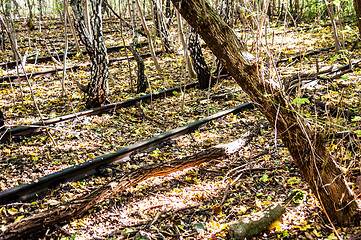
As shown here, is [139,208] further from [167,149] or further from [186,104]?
[186,104]

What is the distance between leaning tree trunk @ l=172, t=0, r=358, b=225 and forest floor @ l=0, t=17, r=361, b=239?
146mm

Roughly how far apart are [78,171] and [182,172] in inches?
63.8

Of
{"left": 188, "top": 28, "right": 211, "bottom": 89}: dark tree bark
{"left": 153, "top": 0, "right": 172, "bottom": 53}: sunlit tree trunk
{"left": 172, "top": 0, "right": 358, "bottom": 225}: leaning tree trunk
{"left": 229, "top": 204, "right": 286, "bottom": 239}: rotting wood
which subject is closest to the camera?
{"left": 172, "top": 0, "right": 358, "bottom": 225}: leaning tree trunk

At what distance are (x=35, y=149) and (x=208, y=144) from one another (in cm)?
313

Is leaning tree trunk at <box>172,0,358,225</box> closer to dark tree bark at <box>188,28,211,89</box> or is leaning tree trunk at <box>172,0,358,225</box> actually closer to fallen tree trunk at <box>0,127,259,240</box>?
fallen tree trunk at <box>0,127,259,240</box>

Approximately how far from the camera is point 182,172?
16.1ft

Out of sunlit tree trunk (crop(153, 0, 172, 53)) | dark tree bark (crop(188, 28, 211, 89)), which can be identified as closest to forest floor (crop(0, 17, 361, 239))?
dark tree bark (crop(188, 28, 211, 89))

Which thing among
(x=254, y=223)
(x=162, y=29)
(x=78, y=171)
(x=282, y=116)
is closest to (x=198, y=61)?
(x=78, y=171)

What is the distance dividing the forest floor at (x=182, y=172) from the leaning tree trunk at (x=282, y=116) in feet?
0.48

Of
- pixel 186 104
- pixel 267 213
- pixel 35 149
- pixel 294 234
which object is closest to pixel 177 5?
pixel 267 213

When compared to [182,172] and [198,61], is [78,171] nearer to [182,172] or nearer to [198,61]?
[182,172]

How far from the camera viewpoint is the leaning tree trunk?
122 inches

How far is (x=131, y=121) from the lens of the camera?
22.1 feet

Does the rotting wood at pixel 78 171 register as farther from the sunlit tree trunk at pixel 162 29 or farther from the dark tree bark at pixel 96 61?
the dark tree bark at pixel 96 61
